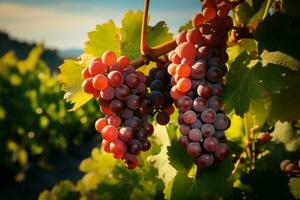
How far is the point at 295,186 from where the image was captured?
1.45 meters

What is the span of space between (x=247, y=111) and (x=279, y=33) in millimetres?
266

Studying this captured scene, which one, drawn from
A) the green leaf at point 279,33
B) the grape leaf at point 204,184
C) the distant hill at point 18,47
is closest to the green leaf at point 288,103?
the green leaf at point 279,33

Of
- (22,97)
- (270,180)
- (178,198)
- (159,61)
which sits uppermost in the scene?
(159,61)

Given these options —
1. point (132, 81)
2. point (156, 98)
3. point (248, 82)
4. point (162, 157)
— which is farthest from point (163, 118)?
point (162, 157)

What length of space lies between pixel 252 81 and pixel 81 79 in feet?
1.86

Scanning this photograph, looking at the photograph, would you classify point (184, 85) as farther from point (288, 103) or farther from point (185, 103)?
point (288, 103)

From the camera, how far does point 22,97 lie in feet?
29.0

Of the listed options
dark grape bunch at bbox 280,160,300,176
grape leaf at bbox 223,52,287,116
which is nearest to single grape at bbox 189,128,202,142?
grape leaf at bbox 223,52,287,116

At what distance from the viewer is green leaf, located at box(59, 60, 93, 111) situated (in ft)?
4.32

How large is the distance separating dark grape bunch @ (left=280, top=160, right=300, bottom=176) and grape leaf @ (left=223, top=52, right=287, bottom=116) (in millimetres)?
525

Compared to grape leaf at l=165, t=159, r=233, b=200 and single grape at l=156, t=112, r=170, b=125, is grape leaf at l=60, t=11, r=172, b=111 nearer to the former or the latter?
single grape at l=156, t=112, r=170, b=125

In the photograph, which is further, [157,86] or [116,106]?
[157,86]

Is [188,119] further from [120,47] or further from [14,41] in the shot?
[14,41]

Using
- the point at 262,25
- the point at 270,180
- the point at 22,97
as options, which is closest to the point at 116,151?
the point at 262,25
